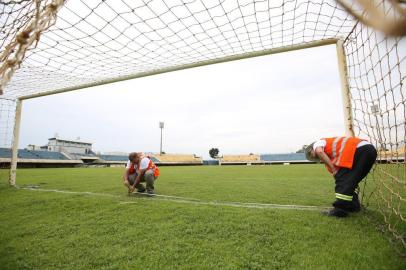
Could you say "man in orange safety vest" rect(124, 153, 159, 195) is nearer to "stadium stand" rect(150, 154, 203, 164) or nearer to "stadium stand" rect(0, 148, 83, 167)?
"stadium stand" rect(0, 148, 83, 167)

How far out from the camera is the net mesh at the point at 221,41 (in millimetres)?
2447

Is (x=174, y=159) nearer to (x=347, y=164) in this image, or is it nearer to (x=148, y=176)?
(x=148, y=176)

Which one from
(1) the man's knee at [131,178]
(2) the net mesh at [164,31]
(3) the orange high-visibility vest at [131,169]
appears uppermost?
(2) the net mesh at [164,31]

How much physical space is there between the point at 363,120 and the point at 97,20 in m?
3.85

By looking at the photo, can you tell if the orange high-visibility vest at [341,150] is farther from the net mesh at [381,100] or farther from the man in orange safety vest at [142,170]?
the man in orange safety vest at [142,170]

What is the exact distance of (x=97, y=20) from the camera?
3.31 meters

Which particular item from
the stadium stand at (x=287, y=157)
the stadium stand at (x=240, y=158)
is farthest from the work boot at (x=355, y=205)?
the stadium stand at (x=287, y=157)

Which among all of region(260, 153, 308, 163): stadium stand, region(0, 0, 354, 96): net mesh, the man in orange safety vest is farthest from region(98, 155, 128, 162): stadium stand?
region(0, 0, 354, 96): net mesh

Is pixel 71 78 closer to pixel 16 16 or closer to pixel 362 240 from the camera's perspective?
pixel 16 16

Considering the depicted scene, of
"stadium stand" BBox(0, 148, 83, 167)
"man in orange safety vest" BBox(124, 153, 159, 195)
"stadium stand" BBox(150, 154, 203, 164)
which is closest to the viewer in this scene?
"man in orange safety vest" BBox(124, 153, 159, 195)

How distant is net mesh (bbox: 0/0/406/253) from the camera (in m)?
2.45

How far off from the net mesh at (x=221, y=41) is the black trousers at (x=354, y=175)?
0.80ft

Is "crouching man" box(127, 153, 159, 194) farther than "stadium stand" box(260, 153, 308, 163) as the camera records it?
No

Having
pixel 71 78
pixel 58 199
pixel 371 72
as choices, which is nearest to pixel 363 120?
pixel 371 72
